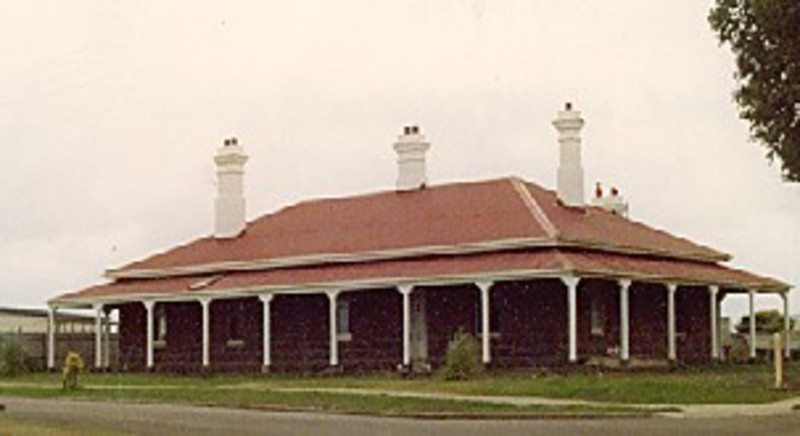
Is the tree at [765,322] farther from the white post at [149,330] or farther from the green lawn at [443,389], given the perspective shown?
the white post at [149,330]

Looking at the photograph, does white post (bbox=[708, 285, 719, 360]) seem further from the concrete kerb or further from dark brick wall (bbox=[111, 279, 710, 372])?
the concrete kerb

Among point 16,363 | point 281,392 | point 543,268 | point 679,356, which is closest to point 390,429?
point 281,392

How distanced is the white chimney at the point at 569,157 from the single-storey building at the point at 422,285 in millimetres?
45

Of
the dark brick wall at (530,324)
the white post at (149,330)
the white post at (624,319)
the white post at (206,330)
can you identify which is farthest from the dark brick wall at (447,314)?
the white post at (149,330)

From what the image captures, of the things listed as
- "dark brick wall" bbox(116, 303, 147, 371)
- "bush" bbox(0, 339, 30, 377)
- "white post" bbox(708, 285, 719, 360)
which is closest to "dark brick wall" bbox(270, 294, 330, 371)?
"dark brick wall" bbox(116, 303, 147, 371)

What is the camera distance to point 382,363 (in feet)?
146

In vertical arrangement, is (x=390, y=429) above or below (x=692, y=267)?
below

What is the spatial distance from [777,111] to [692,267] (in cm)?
1486

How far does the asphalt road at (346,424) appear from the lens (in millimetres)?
22297

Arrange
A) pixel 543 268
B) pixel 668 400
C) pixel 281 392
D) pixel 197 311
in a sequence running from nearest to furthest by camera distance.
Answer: pixel 668 400
pixel 281 392
pixel 543 268
pixel 197 311

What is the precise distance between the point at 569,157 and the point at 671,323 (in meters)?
5.85

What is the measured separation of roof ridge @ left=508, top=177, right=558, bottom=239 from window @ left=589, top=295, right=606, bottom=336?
7.89 ft

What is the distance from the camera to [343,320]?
152ft

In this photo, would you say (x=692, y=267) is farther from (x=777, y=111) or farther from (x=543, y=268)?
(x=777, y=111)
